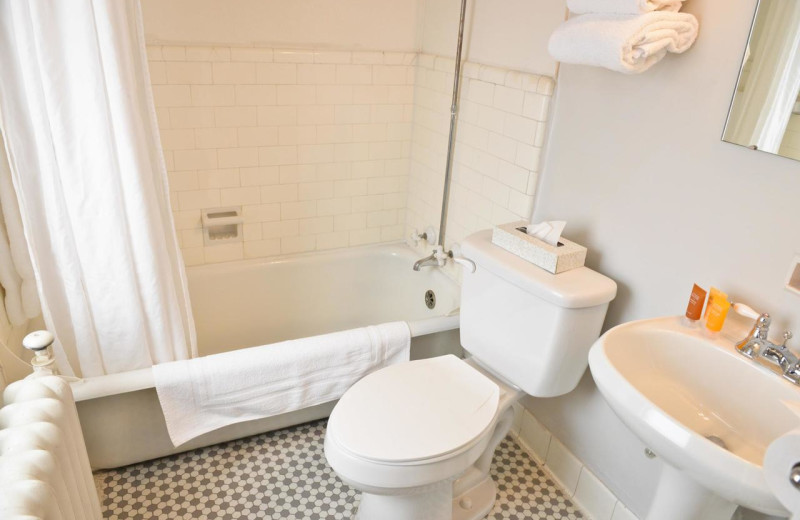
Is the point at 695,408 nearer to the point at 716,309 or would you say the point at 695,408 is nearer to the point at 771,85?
the point at 716,309

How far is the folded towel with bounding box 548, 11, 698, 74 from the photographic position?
130 centimetres

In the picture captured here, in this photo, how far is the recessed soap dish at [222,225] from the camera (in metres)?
2.40

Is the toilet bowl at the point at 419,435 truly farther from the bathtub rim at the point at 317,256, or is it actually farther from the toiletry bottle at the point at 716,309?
the bathtub rim at the point at 317,256

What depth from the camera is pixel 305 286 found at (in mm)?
2648

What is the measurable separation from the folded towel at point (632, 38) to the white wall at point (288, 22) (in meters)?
1.18

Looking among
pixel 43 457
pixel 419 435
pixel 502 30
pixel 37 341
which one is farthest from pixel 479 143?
pixel 43 457

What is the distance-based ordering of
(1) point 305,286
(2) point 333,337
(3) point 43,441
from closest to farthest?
(3) point 43,441 → (2) point 333,337 → (1) point 305,286

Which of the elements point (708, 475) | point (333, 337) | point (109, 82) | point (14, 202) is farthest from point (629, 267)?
point (14, 202)

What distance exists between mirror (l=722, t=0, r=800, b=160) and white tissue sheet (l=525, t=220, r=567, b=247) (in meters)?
0.52

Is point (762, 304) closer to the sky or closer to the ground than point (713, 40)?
closer to the ground

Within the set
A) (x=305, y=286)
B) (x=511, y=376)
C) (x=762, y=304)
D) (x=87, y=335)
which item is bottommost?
(x=305, y=286)

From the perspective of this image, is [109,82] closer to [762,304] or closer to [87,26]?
[87,26]

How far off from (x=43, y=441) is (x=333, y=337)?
91 centimetres

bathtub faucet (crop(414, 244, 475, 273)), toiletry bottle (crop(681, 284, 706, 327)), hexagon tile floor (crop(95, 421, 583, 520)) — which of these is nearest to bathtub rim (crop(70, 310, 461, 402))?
hexagon tile floor (crop(95, 421, 583, 520))
